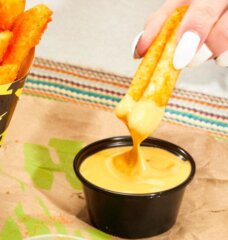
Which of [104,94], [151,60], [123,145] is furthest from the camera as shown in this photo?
[104,94]

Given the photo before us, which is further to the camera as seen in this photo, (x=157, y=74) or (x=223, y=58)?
(x=223, y=58)

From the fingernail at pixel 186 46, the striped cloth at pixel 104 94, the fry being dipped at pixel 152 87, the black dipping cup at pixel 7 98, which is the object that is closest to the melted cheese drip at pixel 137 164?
the fry being dipped at pixel 152 87

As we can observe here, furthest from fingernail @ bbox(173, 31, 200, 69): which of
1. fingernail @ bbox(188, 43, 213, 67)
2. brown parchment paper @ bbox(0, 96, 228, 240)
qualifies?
brown parchment paper @ bbox(0, 96, 228, 240)

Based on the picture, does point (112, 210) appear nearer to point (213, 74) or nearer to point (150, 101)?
point (150, 101)

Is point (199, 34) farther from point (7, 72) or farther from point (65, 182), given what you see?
point (65, 182)

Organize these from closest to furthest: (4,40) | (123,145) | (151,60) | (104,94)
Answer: (4,40) < (151,60) < (123,145) < (104,94)

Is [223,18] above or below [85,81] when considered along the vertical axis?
above

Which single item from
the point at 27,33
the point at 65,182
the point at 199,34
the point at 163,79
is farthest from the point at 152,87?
the point at 65,182

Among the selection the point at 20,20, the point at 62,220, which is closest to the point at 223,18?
the point at 20,20
